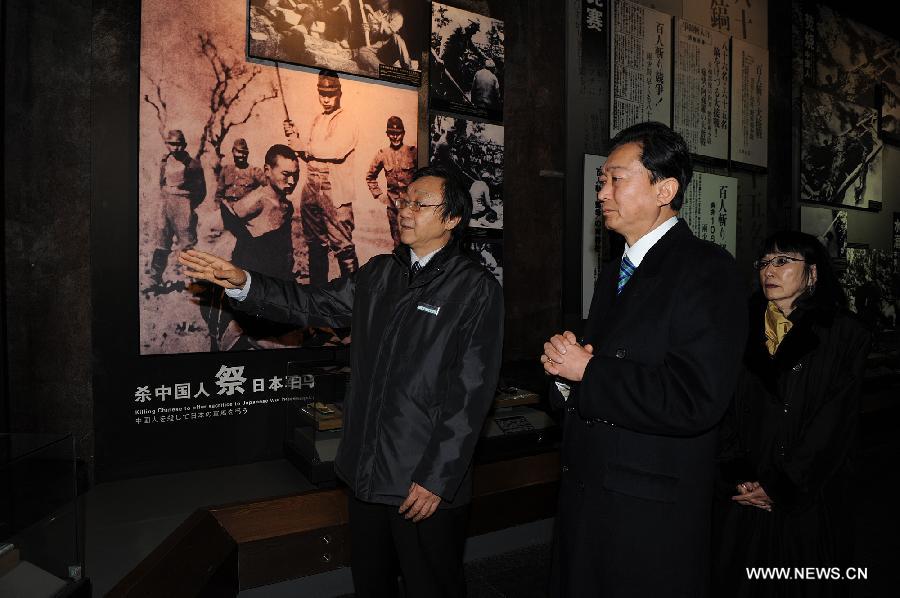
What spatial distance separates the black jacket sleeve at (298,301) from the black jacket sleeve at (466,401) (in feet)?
1.94

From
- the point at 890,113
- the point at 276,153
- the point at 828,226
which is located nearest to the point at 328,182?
the point at 276,153

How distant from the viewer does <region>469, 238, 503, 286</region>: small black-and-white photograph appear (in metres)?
3.70

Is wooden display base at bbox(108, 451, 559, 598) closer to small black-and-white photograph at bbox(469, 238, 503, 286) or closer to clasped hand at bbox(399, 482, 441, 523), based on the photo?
clasped hand at bbox(399, 482, 441, 523)

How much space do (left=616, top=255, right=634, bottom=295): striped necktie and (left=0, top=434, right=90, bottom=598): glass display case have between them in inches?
61.6

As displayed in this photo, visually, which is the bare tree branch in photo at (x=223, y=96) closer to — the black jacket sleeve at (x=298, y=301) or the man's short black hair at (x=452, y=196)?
the black jacket sleeve at (x=298, y=301)

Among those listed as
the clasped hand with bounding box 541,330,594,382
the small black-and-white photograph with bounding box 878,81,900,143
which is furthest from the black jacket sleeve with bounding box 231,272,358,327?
the small black-and-white photograph with bounding box 878,81,900,143

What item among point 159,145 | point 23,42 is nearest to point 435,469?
point 159,145

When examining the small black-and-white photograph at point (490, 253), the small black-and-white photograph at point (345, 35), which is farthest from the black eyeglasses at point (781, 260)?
the small black-and-white photograph at point (345, 35)

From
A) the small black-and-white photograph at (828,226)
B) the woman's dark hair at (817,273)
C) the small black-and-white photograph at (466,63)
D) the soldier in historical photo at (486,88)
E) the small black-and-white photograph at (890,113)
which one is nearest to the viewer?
the woman's dark hair at (817,273)

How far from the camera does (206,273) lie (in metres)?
2.07

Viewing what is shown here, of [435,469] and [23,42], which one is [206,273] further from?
[23,42]

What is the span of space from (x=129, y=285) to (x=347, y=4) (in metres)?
1.85

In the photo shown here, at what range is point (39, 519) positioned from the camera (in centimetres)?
163

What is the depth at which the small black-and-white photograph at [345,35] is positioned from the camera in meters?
3.02
